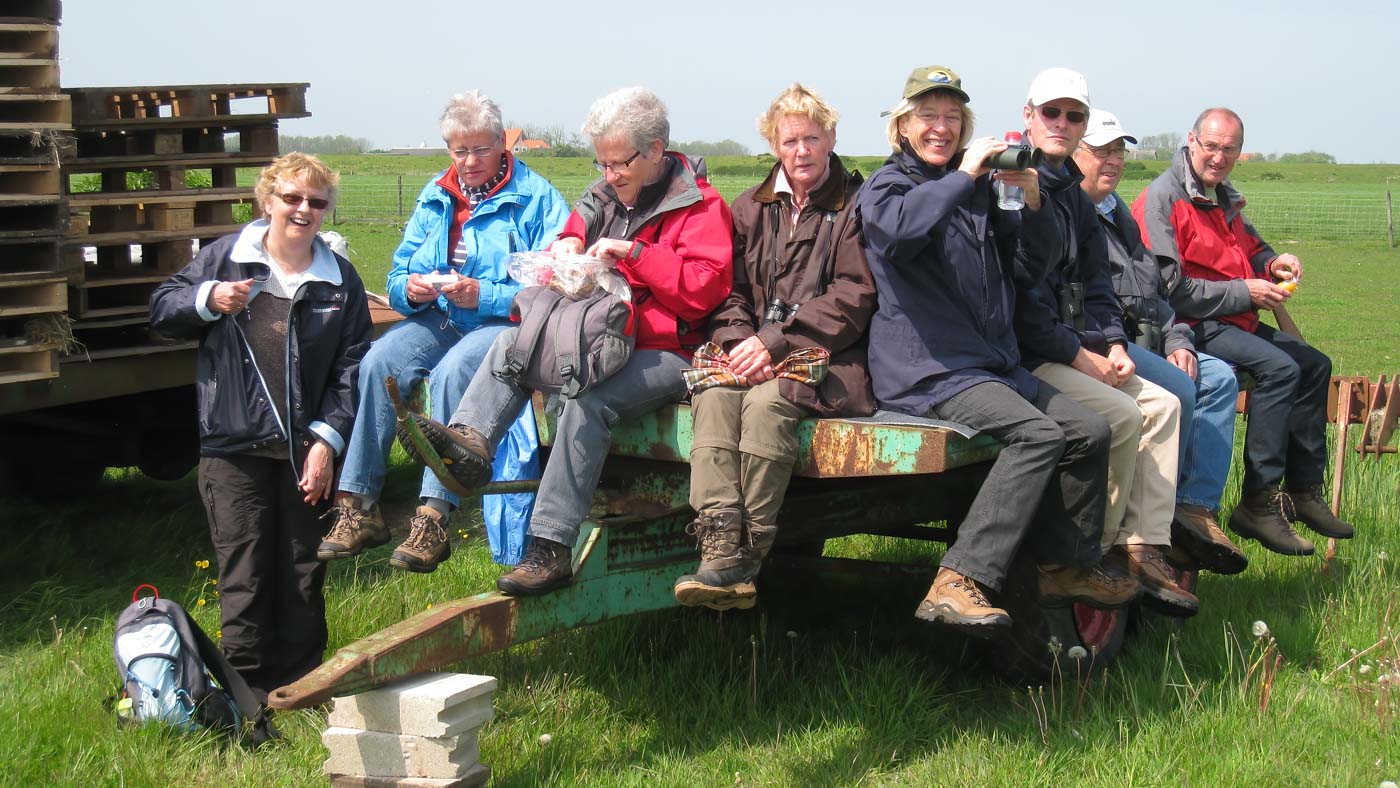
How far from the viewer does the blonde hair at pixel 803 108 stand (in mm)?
4430

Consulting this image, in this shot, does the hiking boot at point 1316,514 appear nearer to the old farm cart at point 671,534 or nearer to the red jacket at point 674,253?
the old farm cart at point 671,534

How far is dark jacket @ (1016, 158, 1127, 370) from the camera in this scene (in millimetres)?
4738

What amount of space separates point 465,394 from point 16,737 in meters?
1.73

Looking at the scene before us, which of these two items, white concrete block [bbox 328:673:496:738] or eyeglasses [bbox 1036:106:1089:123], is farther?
eyeglasses [bbox 1036:106:1089:123]

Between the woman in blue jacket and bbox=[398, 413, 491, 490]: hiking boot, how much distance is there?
300 millimetres

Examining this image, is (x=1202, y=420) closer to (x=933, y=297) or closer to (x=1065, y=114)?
(x=1065, y=114)

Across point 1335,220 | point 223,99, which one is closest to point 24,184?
point 223,99

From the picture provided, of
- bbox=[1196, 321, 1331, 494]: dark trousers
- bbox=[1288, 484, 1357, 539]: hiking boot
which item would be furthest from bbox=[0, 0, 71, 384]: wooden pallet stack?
bbox=[1288, 484, 1357, 539]: hiking boot

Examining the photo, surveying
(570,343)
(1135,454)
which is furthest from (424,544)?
(1135,454)

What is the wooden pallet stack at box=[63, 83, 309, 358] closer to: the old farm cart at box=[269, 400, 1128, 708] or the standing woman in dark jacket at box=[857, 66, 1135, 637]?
the old farm cart at box=[269, 400, 1128, 708]

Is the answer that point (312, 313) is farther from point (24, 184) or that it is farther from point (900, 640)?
point (900, 640)

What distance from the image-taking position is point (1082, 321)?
5.00m

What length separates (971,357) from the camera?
4.36 m

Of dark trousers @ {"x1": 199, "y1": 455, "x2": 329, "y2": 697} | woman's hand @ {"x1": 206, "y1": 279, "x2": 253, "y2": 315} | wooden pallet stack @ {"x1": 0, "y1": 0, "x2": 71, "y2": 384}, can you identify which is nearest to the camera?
woman's hand @ {"x1": 206, "y1": 279, "x2": 253, "y2": 315}
